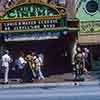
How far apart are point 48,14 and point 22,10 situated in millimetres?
1576

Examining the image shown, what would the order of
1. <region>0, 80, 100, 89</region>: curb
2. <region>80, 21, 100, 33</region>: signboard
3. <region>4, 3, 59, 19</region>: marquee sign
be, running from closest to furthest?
<region>0, 80, 100, 89</region>: curb < <region>4, 3, 59, 19</region>: marquee sign < <region>80, 21, 100, 33</region>: signboard

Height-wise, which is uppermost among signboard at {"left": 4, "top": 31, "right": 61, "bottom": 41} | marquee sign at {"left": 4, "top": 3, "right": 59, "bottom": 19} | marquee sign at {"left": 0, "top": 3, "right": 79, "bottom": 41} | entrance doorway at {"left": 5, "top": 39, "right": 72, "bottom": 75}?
marquee sign at {"left": 4, "top": 3, "right": 59, "bottom": 19}

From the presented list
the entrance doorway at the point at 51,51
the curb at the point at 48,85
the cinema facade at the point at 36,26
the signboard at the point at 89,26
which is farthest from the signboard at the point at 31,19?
the curb at the point at 48,85

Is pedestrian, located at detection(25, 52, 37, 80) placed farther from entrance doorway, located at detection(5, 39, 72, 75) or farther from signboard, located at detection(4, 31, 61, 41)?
entrance doorway, located at detection(5, 39, 72, 75)

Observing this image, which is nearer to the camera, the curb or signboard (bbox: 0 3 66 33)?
the curb

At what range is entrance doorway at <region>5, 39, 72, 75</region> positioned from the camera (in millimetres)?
30453

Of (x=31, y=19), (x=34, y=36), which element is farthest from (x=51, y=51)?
(x=31, y=19)

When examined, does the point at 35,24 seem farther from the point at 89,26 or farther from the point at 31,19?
the point at 89,26

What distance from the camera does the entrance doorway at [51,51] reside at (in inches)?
1199

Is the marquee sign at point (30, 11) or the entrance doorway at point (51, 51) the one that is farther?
the entrance doorway at point (51, 51)

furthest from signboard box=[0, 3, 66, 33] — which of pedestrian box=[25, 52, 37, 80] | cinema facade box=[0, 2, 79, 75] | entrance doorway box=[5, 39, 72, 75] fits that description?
pedestrian box=[25, 52, 37, 80]

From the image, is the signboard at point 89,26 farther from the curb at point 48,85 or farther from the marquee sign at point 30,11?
the curb at point 48,85

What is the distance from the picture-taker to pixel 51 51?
30906 mm

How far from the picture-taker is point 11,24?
28.6 metres
